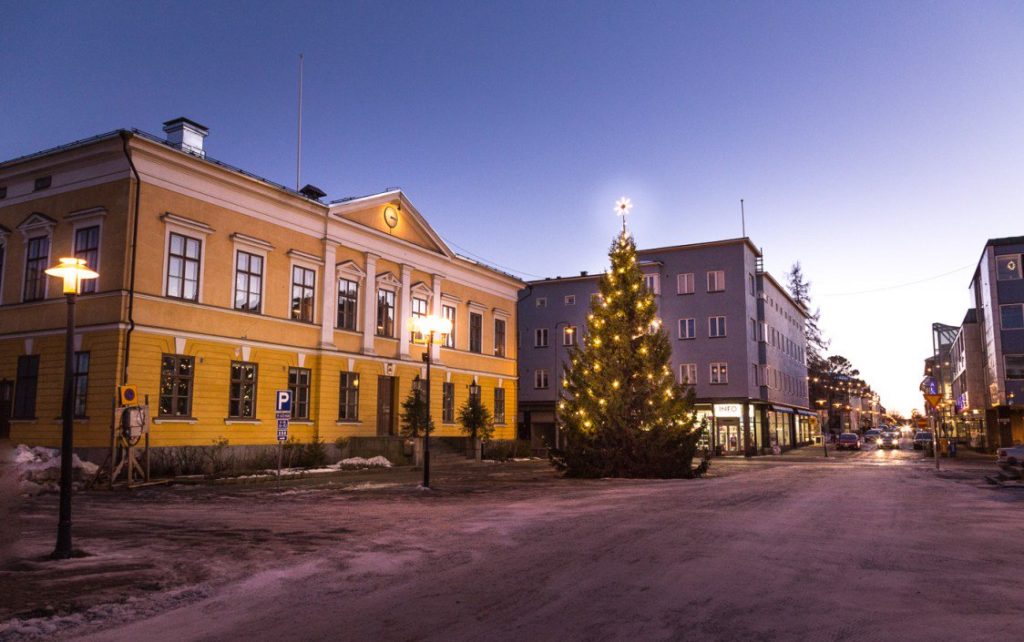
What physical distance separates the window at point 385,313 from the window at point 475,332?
23.8 feet

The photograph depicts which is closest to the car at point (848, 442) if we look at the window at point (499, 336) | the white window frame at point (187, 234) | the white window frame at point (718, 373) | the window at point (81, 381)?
the white window frame at point (718, 373)

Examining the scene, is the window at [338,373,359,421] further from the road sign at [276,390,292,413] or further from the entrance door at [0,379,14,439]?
→ the entrance door at [0,379,14,439]

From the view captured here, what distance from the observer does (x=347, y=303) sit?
33.8 meters

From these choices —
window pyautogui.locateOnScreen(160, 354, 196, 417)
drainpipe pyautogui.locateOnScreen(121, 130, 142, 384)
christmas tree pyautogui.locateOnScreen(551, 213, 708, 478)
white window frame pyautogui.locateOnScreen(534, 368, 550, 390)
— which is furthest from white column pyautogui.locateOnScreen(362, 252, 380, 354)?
white window frame pyautogui.locateOnScreen(534, 368, 550, 390)

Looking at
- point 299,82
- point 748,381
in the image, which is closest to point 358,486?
point 299,82

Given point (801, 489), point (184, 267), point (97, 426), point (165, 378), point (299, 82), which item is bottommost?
point (801, 489)

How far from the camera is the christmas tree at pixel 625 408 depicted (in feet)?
87.9

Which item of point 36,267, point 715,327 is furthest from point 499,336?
point 36,267

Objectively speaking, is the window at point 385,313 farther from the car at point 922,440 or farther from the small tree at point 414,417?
the car at point 922,440

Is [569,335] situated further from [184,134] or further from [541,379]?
[184,134]

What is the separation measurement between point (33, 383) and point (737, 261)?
44.3 metres

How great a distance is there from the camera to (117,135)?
955 inches

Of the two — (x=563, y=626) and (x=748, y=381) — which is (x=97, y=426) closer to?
(x=563, y=626)

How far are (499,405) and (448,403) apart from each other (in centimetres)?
549
